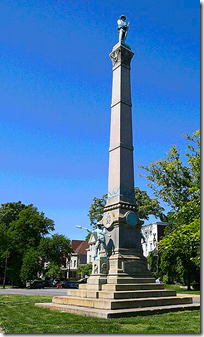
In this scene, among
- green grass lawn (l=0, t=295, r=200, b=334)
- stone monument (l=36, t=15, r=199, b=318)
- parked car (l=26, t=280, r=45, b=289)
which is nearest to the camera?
green grass lawn (l=0, t=295, r=200, b=334)

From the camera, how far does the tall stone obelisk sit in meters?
14.3

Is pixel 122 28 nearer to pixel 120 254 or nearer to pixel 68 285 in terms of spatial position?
pixel 120 254

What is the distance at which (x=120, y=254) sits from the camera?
46.4 feet

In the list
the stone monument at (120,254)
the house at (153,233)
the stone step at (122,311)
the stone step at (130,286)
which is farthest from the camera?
the house at (153,233)

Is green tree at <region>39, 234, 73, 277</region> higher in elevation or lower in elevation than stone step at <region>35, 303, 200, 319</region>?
lower

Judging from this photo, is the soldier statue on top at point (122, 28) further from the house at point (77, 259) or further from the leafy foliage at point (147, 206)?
the house at point (77, 259)

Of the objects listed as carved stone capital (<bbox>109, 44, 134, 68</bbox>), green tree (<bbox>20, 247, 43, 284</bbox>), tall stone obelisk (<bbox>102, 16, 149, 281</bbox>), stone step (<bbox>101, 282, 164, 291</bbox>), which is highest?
carved stone capital (<bbox>109, 44, 134, 68</bbox>)

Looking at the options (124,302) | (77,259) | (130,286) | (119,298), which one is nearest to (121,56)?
(130,286)

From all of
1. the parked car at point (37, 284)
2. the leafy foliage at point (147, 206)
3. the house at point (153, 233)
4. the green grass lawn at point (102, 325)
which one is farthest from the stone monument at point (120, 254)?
the house at point (153, 233)

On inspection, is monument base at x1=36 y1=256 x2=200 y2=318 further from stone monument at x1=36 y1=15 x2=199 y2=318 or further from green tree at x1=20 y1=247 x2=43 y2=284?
green tree at x1=20 y1=247 x2=43 y2=284

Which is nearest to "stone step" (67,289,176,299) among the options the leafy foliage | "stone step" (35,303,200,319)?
"stone step" (35,303,200,319)

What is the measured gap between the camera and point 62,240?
5050cm

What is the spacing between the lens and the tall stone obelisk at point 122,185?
1430 centimetres

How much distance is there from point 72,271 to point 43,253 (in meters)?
37.5
